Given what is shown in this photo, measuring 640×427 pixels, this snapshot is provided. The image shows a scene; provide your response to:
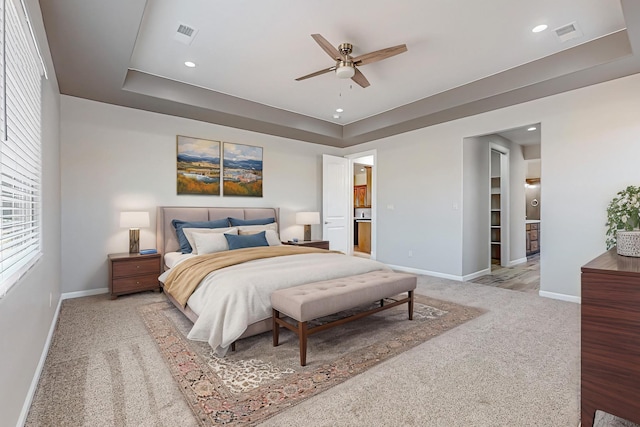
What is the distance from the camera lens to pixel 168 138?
464 centimetres

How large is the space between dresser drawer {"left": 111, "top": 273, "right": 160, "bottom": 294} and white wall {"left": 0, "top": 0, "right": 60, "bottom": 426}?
106cm

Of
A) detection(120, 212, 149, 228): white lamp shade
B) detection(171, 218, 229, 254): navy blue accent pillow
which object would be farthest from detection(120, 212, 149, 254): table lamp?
detection(171, 218, 229, 254): navy blue accent pillow

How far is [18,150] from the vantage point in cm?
175

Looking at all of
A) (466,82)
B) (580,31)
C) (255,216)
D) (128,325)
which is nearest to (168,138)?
(255,216)

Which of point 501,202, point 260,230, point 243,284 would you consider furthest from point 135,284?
point 501,202

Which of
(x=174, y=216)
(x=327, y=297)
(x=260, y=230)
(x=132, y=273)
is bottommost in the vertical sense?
(x=132, y=273)

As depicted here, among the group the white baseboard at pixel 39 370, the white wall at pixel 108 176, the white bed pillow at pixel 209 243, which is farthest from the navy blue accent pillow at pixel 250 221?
the white baseboard at pixel 39 370

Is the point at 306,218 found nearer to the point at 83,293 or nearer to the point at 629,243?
the point at 83,293

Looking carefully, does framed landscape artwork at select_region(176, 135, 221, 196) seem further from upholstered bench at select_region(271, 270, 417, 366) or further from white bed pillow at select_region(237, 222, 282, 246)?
upholstered bench at select_region(271, 270, 417, 366)

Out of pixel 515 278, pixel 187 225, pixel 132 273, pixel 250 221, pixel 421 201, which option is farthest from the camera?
pixel 421 201

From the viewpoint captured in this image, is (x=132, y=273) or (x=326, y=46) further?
(x=132, y=273)

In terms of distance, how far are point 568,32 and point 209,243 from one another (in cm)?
457

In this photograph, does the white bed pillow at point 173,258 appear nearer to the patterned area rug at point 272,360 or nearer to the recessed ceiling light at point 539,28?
the patterned area rug at point 272,360

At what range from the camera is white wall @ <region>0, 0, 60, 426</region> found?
1389 millimetres
